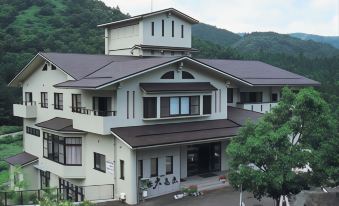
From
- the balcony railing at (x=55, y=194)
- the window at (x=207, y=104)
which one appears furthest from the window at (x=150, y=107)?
the balcony railing at (x=55, y=194)

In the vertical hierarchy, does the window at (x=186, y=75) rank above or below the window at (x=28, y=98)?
above

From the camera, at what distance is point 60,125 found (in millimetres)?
23031

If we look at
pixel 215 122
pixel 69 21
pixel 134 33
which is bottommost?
pixel 215 122

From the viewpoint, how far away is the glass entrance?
23.0m

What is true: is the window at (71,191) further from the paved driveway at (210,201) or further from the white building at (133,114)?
the paved driveway at (210,201)

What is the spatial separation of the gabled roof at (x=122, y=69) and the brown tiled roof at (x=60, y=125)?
2.31 meters

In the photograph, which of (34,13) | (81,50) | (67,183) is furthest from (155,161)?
(34,13)

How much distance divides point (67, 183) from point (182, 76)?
923 centimetres

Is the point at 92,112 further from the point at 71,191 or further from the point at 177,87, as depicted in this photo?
the point at 71,191

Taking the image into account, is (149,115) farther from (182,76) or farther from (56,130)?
(56,130)

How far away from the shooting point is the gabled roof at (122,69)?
67.3 ft

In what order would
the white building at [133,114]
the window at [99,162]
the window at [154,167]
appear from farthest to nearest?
the window at [99,162], the window at [154,167], the white building at [133,114]

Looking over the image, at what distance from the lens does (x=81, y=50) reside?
59.9 m

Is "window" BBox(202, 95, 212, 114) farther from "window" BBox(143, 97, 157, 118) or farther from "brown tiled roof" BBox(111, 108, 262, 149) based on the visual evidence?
"window" BBox(143, 97, 157, 118)
